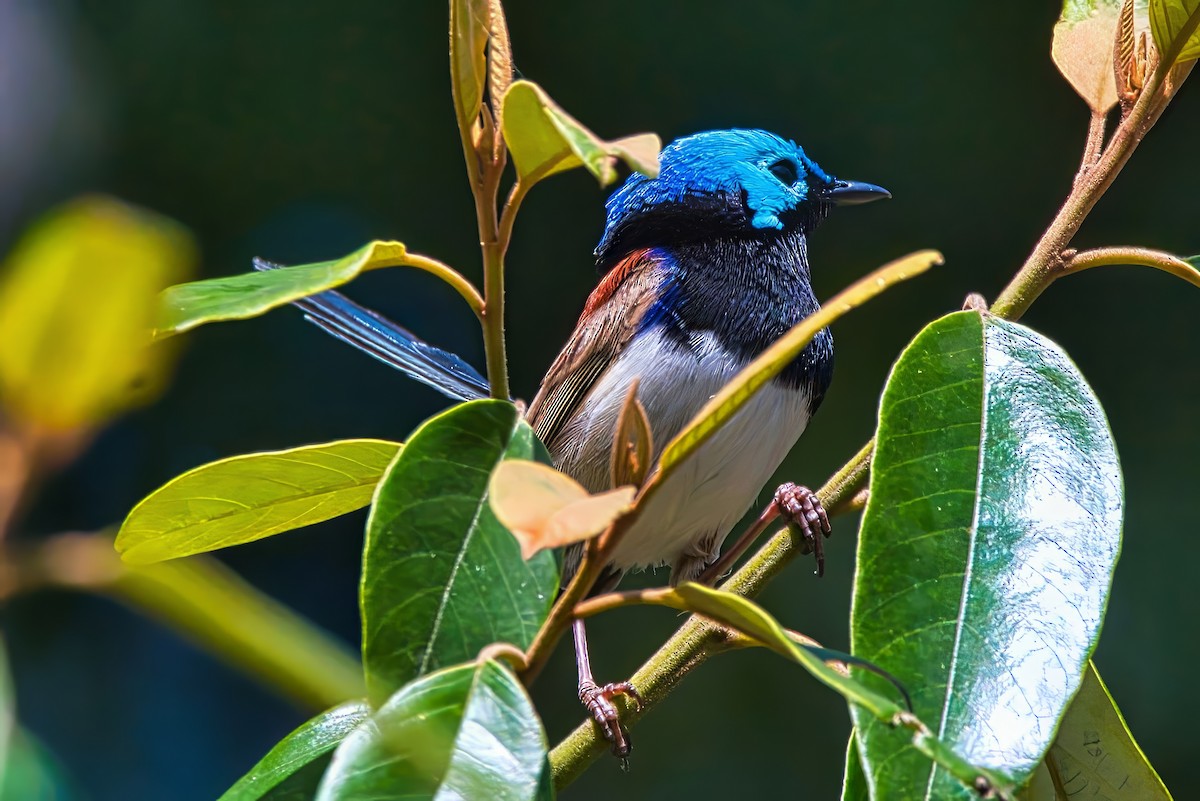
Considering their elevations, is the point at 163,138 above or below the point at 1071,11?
below

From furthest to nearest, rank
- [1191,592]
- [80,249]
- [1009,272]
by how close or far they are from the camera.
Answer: [1009,272]
[1191,592]
[80,249]

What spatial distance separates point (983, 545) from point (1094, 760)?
1.10 feet

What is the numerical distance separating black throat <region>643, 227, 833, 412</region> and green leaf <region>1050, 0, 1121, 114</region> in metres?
0.75

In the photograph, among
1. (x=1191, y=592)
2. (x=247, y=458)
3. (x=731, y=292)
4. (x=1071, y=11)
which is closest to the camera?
(x=247, y=458)

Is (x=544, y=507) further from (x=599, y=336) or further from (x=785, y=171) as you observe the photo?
(x=785, y=171)

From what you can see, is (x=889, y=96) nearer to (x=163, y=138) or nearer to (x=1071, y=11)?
(x=163, y=138)

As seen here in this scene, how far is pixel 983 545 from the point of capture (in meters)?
0.84

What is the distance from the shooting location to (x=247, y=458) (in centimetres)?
86

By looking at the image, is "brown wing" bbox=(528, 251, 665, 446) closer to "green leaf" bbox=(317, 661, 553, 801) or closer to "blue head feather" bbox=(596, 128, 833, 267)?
"blue head feather" bbox=(596, 128, 833, 267)

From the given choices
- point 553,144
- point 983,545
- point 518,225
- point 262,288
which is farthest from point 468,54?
point 518,225

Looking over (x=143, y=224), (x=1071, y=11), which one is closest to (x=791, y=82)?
(x=1071, y=11)

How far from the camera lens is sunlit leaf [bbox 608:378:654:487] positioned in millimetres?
715

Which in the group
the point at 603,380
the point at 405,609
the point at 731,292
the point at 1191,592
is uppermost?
the point at 405,609

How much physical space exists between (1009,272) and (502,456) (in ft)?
12.3
